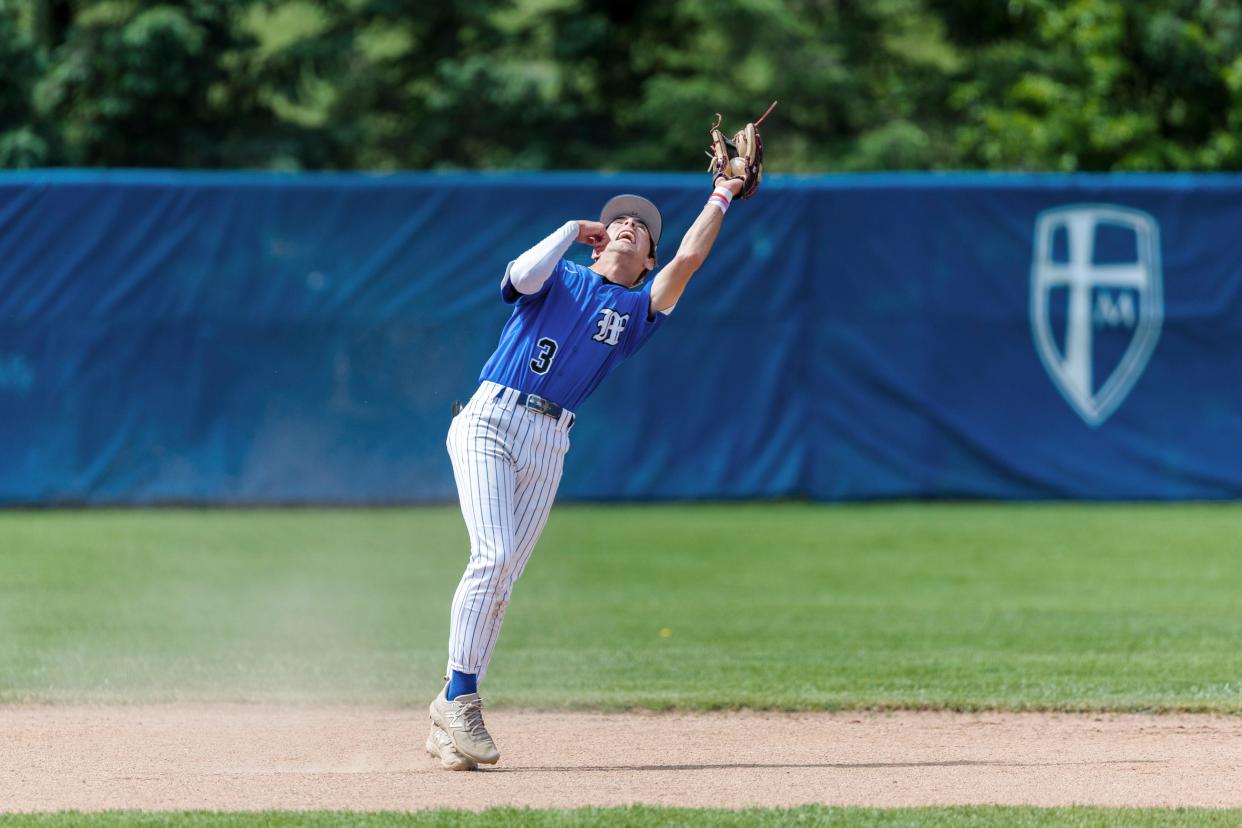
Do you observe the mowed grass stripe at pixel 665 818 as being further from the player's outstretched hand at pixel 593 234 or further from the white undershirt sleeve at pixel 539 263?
the player's outstretched hand at pixel 593 234

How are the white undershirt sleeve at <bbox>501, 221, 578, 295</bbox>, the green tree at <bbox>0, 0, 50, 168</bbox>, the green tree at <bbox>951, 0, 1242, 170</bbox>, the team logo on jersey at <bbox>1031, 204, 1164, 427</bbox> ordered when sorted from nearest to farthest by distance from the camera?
the white undershirt sleeve at <bbox>501, 221, 578, 295</bbox> < the team logo on jersey at <bbox>1031, 204, 1164, 427</bbox> < the green tree at <bbox>0, 0, 50, 168</bbox> < the green tree at <bbox>951, 0, 1242, 170</bbox>

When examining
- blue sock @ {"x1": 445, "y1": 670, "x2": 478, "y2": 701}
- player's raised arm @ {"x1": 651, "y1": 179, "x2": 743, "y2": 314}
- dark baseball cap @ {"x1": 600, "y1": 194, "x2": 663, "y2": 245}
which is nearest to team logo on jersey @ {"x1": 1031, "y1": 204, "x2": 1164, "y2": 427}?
dark baseball cap @ {"x1": 600, "y1": 194, "x2": 663, "y2": 245}

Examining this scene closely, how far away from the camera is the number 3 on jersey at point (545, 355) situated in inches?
A: 215

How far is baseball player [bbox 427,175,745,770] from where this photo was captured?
17.6 ft

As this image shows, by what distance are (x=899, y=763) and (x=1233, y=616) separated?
402 centimetres

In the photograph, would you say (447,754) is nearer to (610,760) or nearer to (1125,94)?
(610,760)

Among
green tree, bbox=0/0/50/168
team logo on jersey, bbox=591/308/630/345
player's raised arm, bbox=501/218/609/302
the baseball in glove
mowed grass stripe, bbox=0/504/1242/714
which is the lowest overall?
mowed grass stripe, bbox=0/504/1242/714

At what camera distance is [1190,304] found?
13.6 m

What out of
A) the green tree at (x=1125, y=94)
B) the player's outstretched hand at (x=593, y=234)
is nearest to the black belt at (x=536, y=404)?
the player's outstretched hand at (x=593, y=234)

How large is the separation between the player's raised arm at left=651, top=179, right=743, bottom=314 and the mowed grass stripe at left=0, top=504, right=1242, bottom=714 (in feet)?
6.70

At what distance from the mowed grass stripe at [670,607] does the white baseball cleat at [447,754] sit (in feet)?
4.67

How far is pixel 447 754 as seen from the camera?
5445 millimetres

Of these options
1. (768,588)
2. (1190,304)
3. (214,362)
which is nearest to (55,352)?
(214,362)

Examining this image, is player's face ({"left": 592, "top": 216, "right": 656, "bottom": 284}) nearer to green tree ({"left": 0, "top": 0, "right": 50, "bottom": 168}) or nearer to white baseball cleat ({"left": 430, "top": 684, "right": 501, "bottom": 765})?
white baseball cleat ({"left": 430, "top": 684, "right": 501, "bottom": 765})
